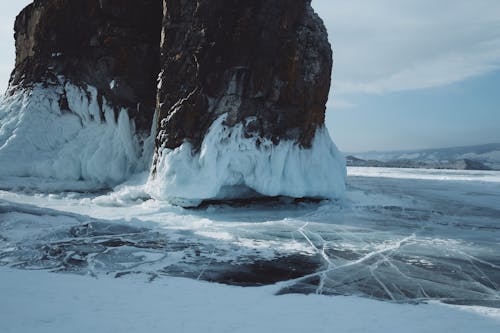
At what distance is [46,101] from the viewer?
41.3 feet

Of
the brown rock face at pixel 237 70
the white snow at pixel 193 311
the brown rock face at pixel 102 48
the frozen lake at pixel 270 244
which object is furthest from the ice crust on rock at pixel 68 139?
the white snow at pixel 193 311

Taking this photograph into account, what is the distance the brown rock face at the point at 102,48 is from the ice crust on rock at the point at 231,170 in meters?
3.64

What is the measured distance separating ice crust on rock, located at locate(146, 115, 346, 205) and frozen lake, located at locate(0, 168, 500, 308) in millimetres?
452

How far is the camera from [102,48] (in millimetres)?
12242

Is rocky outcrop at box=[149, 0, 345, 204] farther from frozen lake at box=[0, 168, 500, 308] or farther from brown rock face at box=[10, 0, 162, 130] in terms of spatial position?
brown rock face at box=[10, 0, 162, 130]

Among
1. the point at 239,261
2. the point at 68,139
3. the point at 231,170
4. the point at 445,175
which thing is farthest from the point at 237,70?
the point at 445,175

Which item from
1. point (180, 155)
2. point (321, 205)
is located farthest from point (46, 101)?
point (321, 205)

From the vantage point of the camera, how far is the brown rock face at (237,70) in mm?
9375

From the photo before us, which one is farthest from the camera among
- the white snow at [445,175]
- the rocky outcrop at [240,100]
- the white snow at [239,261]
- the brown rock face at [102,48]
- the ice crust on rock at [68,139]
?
the white snow at [445,175]

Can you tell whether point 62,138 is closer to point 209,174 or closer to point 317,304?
point 209,174

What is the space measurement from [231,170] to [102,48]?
273 inches

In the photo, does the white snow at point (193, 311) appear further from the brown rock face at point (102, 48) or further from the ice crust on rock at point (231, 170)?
the brown rock face at point (102, 48)

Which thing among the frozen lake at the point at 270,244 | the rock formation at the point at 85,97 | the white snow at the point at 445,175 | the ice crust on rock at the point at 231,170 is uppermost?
the rock formation at the point at 85,97

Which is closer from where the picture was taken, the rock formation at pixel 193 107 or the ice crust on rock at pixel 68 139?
the rock formation at pixel 193 107
